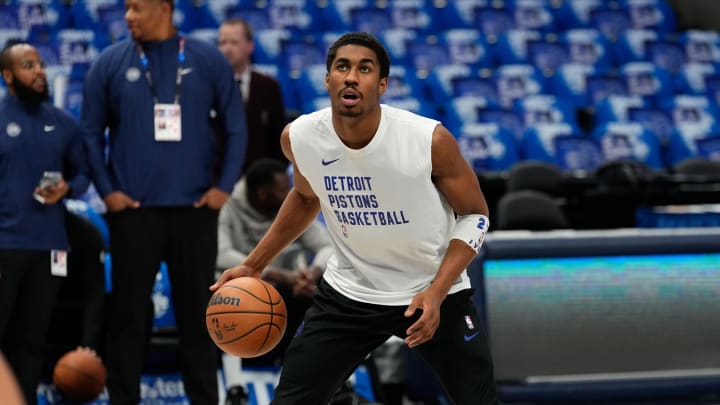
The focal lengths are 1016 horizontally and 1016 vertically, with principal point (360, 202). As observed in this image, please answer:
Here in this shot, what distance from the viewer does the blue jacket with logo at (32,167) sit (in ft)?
15.4

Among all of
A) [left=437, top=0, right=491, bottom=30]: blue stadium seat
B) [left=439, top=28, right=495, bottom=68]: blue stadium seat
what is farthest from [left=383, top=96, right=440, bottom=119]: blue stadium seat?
[left=437, top=0, right=491, bottom=30]: blue stadium seat

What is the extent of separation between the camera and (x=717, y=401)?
5516 millimetres

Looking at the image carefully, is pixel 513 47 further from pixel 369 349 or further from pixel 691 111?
pixel 369 349

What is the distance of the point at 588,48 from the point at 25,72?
8.43 metres

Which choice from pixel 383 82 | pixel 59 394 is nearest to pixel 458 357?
pixel 383 82

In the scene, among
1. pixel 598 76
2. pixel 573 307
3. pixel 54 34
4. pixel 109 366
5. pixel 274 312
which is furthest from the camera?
pixel 598 76

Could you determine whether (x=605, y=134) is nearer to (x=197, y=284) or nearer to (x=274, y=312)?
(x=197, y=284)

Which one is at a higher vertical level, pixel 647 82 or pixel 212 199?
pixel 212 199

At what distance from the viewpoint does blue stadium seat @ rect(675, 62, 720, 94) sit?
1149 cm

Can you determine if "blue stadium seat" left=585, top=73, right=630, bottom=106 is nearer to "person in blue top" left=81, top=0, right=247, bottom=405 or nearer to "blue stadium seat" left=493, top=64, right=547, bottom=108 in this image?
"blue stadium seat" left=493, top=64, right=547, bottom=108

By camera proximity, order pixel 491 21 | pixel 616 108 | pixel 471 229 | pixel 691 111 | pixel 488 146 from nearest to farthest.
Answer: pixel 471 229 < pixel 488 146 < pixel 616 108 < pixel 691 111 < pixel 491 21

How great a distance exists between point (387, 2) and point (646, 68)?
348 cm

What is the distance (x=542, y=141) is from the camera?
941 cm

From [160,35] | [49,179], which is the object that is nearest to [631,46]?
[160,35]
